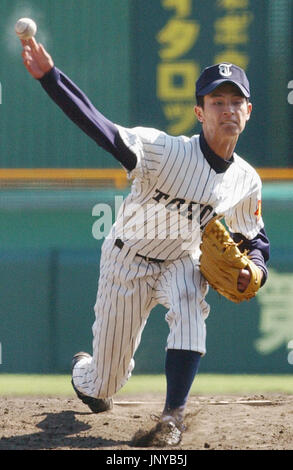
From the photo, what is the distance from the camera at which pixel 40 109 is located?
610 centimetres

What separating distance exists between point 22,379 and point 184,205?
1976mm

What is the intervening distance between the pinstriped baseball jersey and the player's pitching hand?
37cm

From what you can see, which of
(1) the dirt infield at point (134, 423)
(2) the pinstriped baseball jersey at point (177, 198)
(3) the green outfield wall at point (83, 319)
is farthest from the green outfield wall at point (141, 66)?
(2) the pinstriped baseball jersey at point (177, 198)

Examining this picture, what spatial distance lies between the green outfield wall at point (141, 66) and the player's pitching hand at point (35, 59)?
10.4ft

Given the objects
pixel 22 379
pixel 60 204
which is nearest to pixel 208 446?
pixel 22 379

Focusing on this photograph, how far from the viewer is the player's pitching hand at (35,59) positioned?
280 cm

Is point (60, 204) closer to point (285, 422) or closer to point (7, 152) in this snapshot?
point (7, 152)

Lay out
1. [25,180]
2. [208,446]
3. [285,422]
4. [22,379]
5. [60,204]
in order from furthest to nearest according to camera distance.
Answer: [25,180] → [60,204] → [22,379] → [285,422] → [208,446]

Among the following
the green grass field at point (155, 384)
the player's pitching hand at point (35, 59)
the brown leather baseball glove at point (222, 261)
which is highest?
the player's pitching hand at point (35, 59)

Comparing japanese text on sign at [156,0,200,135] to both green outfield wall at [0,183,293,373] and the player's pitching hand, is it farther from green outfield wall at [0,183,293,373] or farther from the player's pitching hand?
the player's pitching hand

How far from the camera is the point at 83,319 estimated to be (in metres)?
5.05

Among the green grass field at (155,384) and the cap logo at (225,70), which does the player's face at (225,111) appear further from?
the green grass field at (155,384)

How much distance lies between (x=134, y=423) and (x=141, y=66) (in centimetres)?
303

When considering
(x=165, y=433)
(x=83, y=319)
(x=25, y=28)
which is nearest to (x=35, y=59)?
(x=25, y=28)
